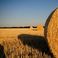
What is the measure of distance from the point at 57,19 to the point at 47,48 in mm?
847

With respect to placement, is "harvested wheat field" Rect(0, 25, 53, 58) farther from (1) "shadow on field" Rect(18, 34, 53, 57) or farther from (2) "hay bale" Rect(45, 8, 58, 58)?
(2) "hay bale" Rect(45, 8, 58, 58)

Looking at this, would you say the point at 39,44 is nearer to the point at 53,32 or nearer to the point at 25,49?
the point at 25,49

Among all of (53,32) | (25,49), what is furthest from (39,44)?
(53,32)

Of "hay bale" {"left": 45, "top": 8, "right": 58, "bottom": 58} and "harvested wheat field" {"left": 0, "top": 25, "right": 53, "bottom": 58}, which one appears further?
"hay bale" {"left": 45, "top": 8, "right": 58, "bottom": 58}

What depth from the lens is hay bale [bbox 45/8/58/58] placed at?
7.19 meters

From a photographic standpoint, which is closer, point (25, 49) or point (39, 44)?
point (25, 49)

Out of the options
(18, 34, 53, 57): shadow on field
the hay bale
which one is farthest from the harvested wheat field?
the hay bale

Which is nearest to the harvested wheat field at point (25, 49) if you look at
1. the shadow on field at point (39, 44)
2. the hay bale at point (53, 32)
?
the shadow on field at point (39, 44)

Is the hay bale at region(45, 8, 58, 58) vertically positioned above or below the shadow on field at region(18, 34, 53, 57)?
above

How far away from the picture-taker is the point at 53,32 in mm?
7246

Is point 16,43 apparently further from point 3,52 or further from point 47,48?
point 47,48

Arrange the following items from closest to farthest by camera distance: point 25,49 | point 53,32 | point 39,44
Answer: point 53,32 → point 25,49 → point 39,44

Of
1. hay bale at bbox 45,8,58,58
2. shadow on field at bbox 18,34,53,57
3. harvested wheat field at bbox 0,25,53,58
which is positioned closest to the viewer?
harvested wheat field at bbox 0,25,53,58

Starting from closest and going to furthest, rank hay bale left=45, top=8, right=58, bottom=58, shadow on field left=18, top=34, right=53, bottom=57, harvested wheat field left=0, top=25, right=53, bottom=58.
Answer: harvested wheat field left=0, top=25, right=53, bottom=58 → hay bale left=45, top=8, right=58, bottom=58 → shadow on field left=18, top=34, right=53, bottom=57
